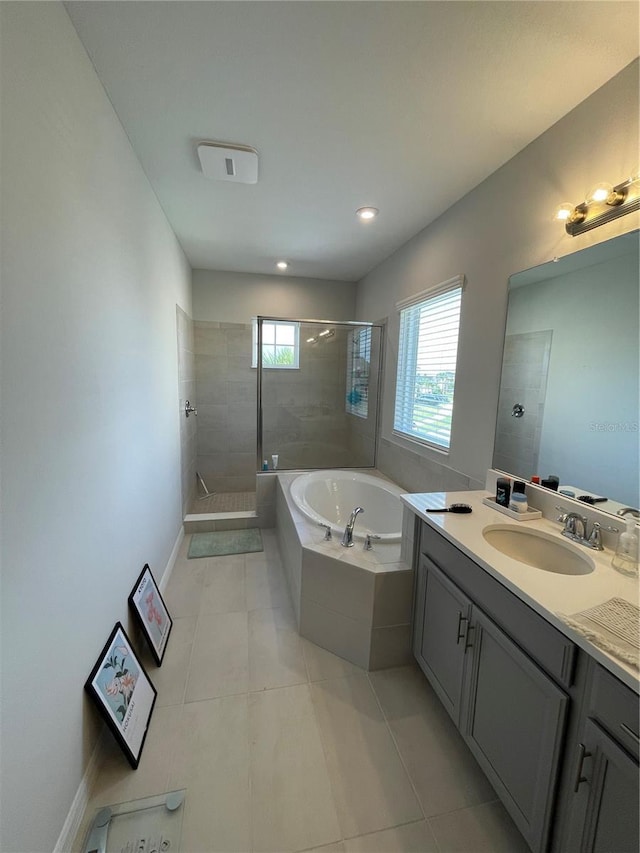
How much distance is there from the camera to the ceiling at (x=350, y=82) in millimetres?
1082

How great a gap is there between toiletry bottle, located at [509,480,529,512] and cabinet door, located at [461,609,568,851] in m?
0.55

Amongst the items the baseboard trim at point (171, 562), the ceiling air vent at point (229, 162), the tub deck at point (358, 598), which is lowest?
the baseboard trim at point (171, 562)

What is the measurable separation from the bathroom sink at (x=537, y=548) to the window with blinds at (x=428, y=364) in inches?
33.5

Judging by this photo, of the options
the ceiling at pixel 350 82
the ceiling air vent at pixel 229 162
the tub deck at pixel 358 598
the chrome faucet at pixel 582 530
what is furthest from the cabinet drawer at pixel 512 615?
the ceiling air vent at pixel 229 162

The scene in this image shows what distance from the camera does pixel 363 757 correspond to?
1364 millimetres

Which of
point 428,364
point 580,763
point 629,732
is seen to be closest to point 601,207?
point 428,364

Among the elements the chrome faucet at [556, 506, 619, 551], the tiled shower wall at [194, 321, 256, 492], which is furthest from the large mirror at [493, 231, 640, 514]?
the tiled shower wall at [194, 321, 256, 492]

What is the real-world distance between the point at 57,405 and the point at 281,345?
270 centimetres

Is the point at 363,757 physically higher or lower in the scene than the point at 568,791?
lower

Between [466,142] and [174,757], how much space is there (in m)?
2.92

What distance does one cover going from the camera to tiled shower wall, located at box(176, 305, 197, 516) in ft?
9.95

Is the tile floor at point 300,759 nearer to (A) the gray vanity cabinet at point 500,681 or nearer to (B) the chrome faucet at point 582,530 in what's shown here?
(A) the gray vanity cabinet at point 500,681

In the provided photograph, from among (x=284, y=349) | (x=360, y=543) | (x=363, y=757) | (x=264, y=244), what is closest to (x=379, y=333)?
(x=284, y=349)

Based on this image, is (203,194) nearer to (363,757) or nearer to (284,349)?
(284,349)
